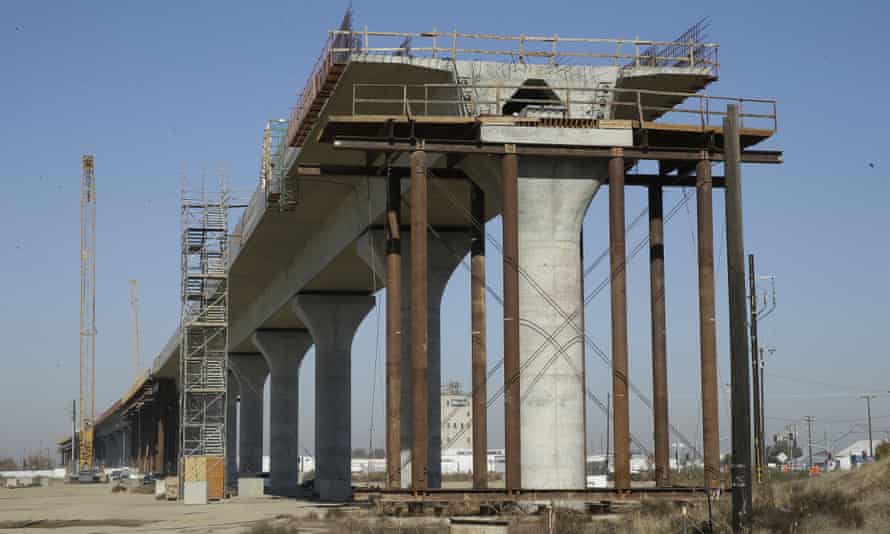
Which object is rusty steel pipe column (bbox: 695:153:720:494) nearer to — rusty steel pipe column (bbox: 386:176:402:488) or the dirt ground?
rusty steel pipe column (bbox: 386:176:402:488)

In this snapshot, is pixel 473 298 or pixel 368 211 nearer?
pixel 473 298

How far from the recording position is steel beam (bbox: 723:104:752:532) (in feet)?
67.4

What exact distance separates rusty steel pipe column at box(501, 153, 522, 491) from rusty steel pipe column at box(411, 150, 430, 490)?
215cm

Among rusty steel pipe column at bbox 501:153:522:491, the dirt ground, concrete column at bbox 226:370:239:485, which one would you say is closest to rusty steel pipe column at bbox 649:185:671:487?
rusty steel pipe column at bbox 501:153:522:491

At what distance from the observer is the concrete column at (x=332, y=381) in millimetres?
66000

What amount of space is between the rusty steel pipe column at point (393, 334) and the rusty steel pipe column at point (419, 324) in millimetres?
1653

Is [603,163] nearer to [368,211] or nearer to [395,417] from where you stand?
[395,417]

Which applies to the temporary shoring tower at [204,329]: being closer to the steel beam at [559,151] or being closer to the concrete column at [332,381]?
the concrete column at [332,381]

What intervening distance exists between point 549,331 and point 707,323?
4.39m

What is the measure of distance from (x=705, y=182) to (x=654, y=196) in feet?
9.20

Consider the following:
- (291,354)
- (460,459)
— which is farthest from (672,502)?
(460,459)

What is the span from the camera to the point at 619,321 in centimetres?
3469

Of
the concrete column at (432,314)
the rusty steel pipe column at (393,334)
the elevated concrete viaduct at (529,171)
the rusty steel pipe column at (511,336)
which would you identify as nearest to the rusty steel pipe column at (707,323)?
the elevated concrete viaduct at (529,171)

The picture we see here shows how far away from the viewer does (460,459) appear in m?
188
